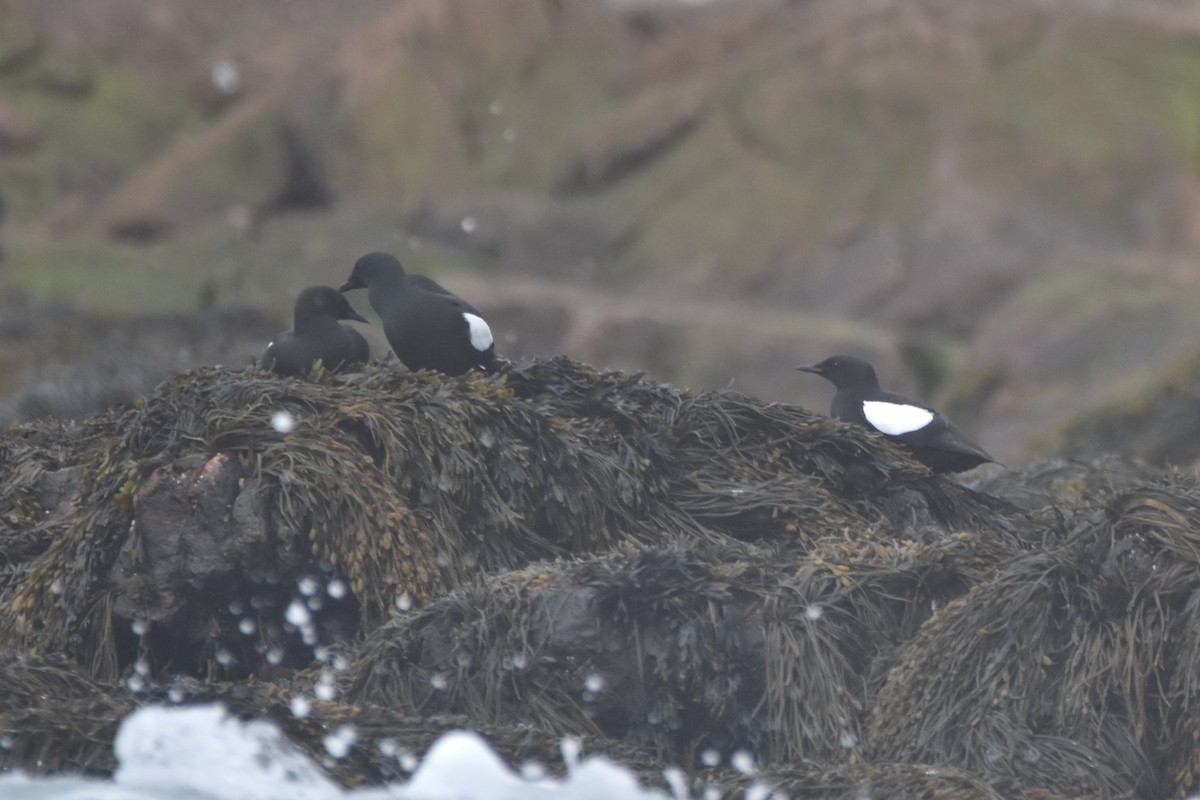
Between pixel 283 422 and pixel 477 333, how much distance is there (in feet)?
3.55

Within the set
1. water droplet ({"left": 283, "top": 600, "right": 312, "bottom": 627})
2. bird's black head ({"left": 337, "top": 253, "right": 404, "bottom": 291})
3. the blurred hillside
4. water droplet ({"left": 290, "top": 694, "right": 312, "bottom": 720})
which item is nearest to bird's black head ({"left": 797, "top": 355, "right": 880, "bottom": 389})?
bird's black head ({"left": 337, "top": 253, "right": 404, "bottom": 291})

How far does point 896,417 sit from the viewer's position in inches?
244

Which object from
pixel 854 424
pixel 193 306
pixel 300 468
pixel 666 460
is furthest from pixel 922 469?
pixel 193 306

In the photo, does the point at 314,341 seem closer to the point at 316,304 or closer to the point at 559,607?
the point at 316,304

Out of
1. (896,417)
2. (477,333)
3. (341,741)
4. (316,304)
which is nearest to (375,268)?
(316,304)

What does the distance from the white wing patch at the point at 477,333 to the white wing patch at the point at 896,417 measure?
149 centimetres

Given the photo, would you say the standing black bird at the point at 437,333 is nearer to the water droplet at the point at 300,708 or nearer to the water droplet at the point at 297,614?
→ the water droplet at the point at 297,614

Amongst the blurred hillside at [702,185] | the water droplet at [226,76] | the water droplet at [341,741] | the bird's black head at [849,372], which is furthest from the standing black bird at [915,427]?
the water droplet at [226,76]

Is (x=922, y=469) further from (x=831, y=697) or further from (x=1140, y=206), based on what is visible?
(x=1140, y=206)

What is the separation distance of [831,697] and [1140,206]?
1229 cm

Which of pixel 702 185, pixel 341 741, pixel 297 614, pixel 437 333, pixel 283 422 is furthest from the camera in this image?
pixel 702 185

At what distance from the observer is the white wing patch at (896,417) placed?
6127mm

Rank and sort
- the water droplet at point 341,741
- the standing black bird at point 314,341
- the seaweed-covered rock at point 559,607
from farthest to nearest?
the standing black bird at point 314,341 → the seaweed-covered rock at point 559,607 → the water droplet at point 341,741

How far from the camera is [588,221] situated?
16.5 m
